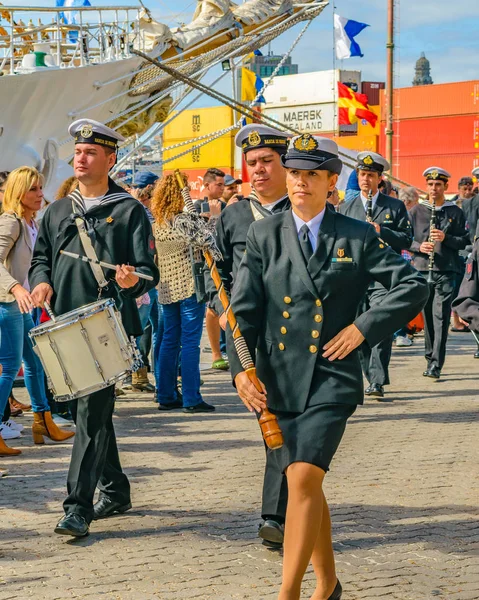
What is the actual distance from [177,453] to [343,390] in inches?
144

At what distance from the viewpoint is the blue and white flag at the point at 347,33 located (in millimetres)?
29734

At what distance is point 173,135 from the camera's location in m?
64.4

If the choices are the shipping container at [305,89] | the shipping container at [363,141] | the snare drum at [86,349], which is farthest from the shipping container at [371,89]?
the snare drum at [86,349]

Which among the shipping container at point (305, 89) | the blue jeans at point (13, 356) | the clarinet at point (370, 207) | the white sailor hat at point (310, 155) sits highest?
the shipping container at point (305, 89)

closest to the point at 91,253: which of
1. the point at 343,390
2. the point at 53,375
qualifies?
the point at 53,375

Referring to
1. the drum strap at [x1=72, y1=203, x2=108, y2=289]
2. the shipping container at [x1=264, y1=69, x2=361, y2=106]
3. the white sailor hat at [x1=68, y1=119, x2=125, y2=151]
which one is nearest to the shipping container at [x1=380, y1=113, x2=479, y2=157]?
the shipping container at [x1=264, y1=69, x2=361, y2=106]

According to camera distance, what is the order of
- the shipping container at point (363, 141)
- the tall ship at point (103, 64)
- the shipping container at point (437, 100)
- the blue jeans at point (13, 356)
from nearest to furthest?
1. the blue jeans at point (13, 356)
2. the tall ship at point (103, 64)
3. the shipping container at point (437, 100)
4. the shipping container at point (363, 141)

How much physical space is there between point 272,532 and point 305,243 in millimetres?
1599

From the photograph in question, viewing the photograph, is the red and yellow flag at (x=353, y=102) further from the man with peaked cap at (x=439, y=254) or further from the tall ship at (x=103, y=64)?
the man with peaked cap at (x=439, y=254)

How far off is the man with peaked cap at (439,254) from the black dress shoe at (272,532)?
6.79 meters

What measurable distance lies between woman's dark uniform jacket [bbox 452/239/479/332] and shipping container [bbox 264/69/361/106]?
185 ft

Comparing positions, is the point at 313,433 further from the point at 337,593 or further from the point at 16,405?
the point at 16,405

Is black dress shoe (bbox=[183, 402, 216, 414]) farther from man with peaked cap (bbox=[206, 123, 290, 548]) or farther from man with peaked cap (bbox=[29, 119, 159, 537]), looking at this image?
man with peaked cap (bbox=[29, 119, 159, 537])

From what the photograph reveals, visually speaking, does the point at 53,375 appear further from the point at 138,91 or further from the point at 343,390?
the point at 138,91
